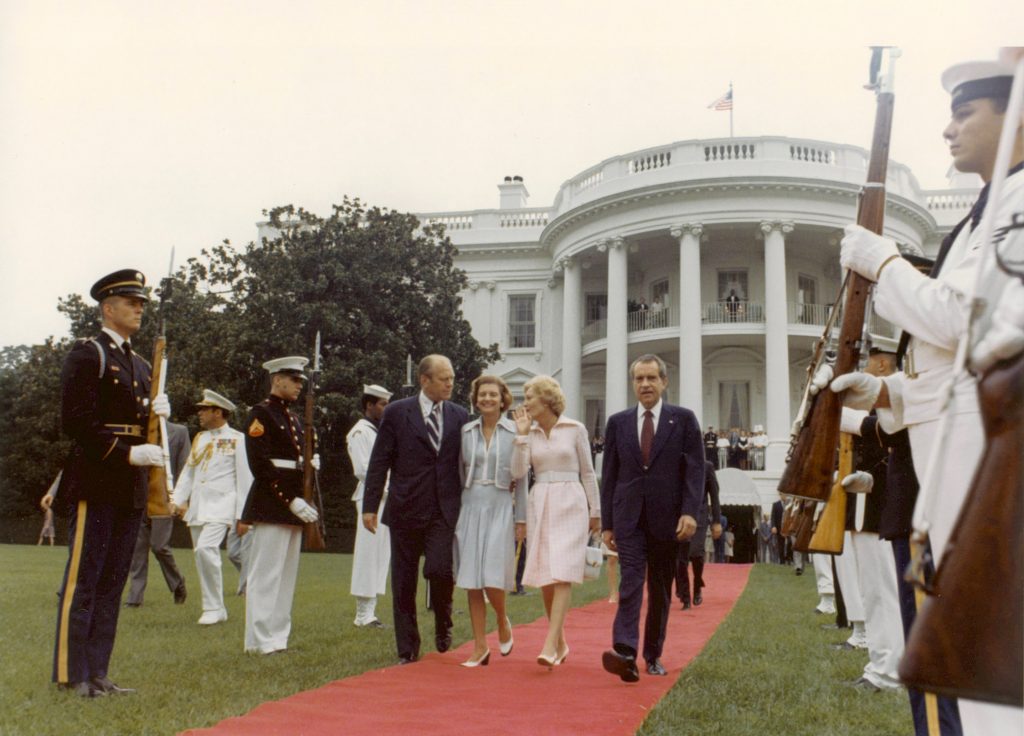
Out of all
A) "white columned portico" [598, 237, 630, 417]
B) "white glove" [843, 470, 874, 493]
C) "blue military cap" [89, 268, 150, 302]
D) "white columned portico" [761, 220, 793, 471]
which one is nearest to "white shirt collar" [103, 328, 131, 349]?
"blue military cap" [89, 268, 150, 302]

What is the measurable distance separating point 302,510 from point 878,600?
4.01m

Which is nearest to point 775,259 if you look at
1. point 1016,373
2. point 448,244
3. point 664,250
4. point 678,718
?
point 664,250

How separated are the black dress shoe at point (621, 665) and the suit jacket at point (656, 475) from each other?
2.84 feet

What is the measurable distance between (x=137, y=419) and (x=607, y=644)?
4416 millimetres

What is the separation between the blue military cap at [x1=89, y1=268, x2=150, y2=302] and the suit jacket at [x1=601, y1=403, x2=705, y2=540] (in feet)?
10.5

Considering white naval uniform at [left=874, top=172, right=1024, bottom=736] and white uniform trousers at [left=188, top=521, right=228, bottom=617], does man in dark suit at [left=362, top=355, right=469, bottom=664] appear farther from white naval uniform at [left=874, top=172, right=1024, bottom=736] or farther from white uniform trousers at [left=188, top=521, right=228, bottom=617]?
white naval uniform at [left=874, top=172, right=1024, bottom=736]

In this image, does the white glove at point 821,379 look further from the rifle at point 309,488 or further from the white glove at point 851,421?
the rifle at point 309,488

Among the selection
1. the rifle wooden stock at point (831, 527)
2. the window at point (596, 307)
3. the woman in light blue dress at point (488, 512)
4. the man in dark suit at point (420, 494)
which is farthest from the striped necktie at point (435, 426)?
the window at point (596, 307)

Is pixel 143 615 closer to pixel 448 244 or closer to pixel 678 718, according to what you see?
pixel 678 718

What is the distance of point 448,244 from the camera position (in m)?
30.8

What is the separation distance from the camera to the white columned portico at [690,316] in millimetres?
30422

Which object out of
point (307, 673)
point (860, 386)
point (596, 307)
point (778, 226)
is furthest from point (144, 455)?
point (596, 307)

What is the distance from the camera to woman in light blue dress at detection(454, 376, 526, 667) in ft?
21.8

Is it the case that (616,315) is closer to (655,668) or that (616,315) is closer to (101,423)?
(655,668)
